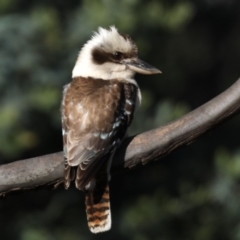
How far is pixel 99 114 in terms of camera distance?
13.0ft

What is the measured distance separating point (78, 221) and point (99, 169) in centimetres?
251

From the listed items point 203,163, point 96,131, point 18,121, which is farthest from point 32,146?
point 96,131

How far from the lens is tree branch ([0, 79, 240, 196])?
344 centimetres

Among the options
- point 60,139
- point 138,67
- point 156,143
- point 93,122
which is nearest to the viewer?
point 156,143

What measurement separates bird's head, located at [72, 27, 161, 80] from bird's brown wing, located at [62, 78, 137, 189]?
0.16 meters

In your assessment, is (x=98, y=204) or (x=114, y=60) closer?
(x=98, y=204)

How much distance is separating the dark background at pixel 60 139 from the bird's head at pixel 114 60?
3.64 feet

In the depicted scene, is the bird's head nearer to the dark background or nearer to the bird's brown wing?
the bird's brown wing

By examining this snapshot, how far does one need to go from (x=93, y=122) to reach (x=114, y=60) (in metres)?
0.54

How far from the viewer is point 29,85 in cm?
568

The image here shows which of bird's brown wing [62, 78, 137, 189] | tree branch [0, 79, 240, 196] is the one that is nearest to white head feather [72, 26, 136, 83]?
bird's brown wing [62, 78, 137, 189]

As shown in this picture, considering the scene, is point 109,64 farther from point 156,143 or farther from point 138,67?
point 156,143

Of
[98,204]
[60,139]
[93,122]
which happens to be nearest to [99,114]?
[93,122]

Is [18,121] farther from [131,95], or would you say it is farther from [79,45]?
[131,95]
